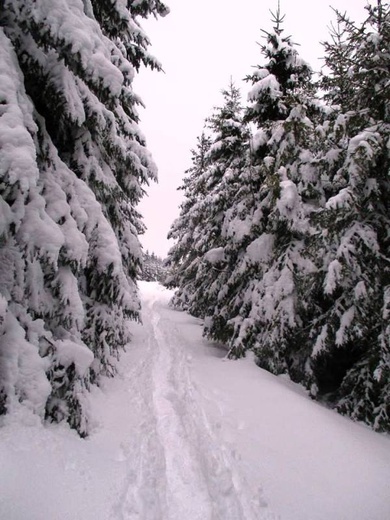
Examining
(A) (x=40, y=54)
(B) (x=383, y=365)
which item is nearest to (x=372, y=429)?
(B) (x=383, y=365)

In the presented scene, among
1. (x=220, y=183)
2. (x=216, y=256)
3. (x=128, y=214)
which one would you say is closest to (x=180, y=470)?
(x=216, y=256)

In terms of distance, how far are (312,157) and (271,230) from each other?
2.24 m

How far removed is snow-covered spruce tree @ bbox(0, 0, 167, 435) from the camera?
3969 millimetres

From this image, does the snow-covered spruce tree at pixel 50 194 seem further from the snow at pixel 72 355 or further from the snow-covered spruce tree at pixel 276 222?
the snow-covered spruce tree at pixel 276 222

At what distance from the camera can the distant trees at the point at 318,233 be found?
7047 mm

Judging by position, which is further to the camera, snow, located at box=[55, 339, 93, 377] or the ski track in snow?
snow, located at box=[55, 339, 93, 377]

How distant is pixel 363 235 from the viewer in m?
7.10

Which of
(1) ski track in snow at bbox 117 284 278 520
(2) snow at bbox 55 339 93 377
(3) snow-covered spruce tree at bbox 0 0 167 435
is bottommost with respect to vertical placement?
(1) ski track in snow at bbox 117 284 278 520

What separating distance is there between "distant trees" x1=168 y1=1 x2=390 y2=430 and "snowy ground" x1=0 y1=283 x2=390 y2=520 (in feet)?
4.49

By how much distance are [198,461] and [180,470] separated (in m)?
0.37

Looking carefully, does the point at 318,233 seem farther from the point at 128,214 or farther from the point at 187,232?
the point at 187,232

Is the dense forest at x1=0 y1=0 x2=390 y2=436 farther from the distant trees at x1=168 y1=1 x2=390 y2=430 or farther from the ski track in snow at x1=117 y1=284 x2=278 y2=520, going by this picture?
the ski track in snow at x1=117 y1=284 x2=278 y2=520

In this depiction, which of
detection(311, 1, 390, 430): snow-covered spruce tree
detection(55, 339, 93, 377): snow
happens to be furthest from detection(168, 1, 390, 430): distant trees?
detection(55, 339, 93, 377): snow

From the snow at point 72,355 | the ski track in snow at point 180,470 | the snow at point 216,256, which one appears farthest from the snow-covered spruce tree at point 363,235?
the snow at point 72,355
